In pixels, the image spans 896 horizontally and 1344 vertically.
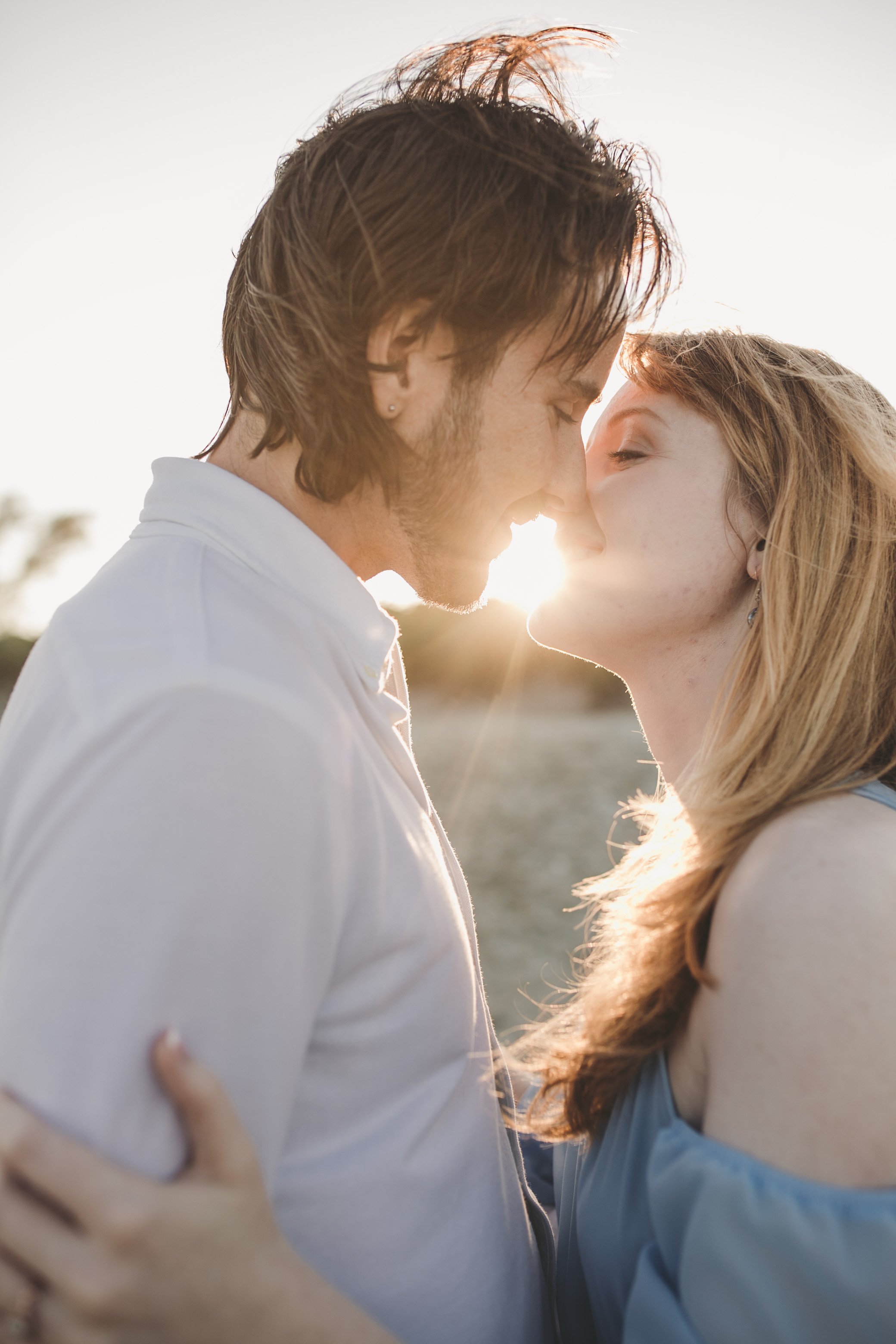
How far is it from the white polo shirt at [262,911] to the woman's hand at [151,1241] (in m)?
0.04

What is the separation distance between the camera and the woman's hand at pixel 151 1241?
3.19ft

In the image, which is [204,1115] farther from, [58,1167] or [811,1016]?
[811,1016]

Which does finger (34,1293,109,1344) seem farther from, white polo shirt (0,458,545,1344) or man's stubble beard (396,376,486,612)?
man's stubble beard (396,376,486,612)

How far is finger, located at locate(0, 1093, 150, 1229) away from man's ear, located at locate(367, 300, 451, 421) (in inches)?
64.8

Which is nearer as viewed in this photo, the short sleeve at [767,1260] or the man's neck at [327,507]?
the short sleeve at [767,1260]

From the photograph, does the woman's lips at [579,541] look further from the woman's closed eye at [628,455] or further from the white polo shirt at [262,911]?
the white polo shirt at [262,911]

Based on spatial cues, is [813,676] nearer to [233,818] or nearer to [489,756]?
[233,818]

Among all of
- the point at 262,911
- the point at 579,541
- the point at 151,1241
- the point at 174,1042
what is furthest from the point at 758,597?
the point at 151,1241

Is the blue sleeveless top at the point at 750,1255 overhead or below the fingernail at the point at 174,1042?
below

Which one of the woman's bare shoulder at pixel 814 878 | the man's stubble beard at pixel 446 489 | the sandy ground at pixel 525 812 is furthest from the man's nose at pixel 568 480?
the sandy ground at pixel 525 812

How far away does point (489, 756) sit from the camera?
13.4 metres

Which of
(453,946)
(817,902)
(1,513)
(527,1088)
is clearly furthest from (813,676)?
(1,513)

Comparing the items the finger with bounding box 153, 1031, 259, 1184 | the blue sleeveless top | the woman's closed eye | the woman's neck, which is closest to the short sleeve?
the blue sleeveless top

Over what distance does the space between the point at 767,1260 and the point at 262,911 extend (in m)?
1.00
